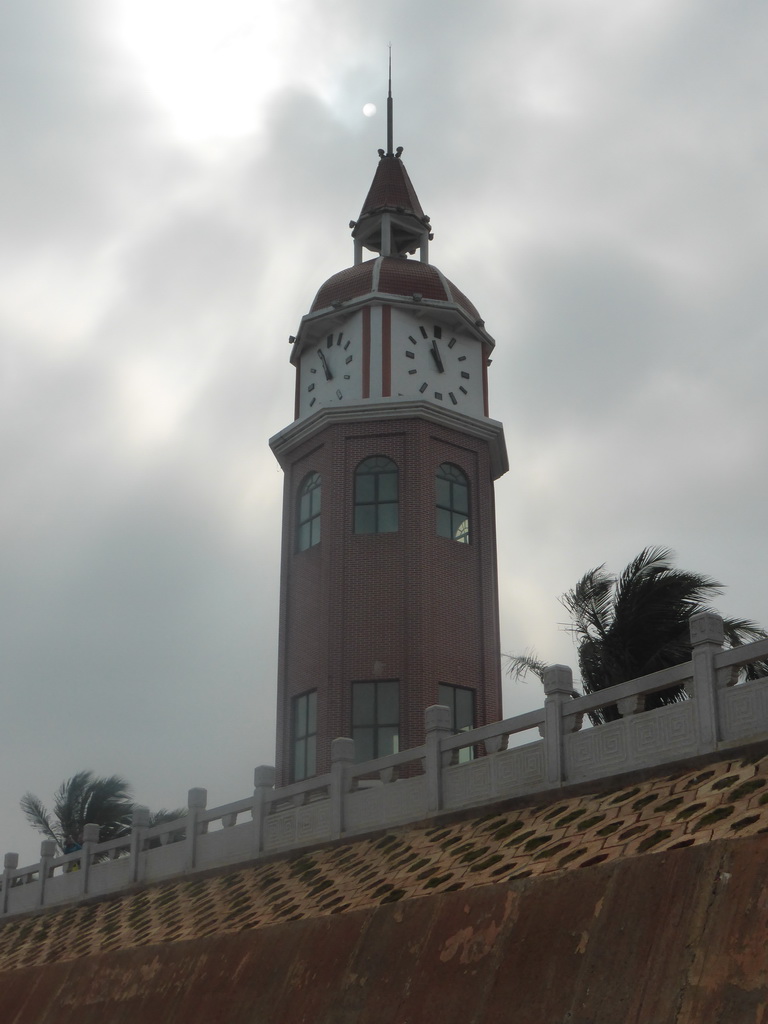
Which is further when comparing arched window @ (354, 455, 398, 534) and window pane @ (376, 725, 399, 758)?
arched window @ (354, 455, 398, 534)

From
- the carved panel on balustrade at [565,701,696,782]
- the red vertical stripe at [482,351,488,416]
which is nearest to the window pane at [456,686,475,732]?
the red vertical stripe at [482,351,488,416]

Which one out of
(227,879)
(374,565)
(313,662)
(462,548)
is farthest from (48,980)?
(462,548)

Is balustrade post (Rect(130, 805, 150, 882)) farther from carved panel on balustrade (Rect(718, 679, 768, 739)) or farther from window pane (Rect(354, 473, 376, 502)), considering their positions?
carved panel on balustrade (Rect(718, 679, 768, 739))

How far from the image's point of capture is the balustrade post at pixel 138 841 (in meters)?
22.1

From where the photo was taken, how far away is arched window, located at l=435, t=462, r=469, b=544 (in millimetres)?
26453

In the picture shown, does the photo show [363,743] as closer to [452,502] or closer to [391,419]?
[452,502]

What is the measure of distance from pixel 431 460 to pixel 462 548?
1901mm

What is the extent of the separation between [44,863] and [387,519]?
9542mm

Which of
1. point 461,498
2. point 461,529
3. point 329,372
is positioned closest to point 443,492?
point 461,498

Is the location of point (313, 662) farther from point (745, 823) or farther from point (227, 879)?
point (745, 823)

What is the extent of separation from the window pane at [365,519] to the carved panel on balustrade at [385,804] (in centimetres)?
855

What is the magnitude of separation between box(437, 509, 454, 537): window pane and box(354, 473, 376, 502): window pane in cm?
139

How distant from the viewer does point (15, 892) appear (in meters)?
26.3

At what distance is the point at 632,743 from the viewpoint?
1398cm
